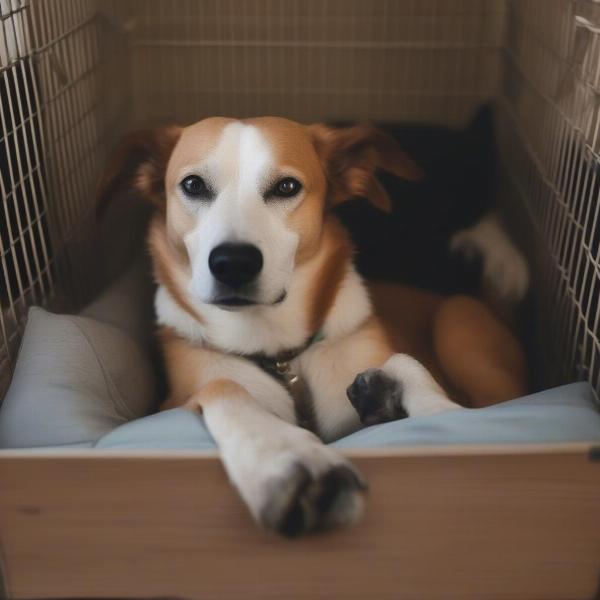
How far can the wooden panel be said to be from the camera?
95 cm

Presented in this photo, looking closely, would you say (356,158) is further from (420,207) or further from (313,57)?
(313,57)

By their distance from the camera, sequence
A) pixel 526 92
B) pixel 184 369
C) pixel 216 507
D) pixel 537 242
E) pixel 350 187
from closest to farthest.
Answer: pixel 216 507 < pixel 184 369 < pixel 350 187 < pixel 537 242 < pixel 526 92

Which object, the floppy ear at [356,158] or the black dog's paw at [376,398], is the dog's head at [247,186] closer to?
the floppy ear at [356,158]

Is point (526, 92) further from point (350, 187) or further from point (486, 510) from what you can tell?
point (486, 510)

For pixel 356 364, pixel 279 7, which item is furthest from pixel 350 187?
pixel 279 7

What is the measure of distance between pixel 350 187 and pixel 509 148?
81cm

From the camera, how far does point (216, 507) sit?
96 cm

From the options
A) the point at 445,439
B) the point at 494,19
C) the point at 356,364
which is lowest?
the point at 356,364

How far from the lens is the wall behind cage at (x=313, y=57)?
2.11m

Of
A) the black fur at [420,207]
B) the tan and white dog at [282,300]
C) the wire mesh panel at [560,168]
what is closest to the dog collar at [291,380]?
the tan and white dog at [282,300]

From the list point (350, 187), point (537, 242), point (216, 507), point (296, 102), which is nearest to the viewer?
point (216, 507)

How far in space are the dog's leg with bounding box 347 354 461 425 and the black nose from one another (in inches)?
11.2

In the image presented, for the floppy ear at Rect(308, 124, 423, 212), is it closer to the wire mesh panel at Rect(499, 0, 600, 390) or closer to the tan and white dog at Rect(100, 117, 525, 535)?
the tan and white dog at Rect(100, 117, 525, 535)

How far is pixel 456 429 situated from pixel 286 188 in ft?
1.74
